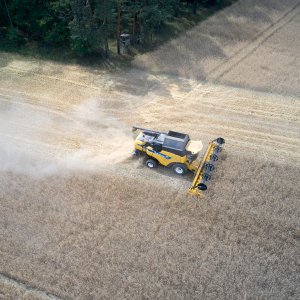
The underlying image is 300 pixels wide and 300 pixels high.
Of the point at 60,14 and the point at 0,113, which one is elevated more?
the point at 60,14

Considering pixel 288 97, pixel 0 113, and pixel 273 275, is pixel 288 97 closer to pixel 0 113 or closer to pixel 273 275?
pixel 273 275

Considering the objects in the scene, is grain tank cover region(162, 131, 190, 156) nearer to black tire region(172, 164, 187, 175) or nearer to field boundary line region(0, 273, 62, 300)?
black tire region(172, 164, 187, 175)

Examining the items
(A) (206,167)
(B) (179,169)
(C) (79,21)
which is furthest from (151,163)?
(C) (79,21)

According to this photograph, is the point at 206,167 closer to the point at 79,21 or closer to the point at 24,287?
the point at 24,287

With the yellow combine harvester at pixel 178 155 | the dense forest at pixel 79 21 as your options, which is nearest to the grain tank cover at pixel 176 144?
the yellow combine harvester at pixel 178 155

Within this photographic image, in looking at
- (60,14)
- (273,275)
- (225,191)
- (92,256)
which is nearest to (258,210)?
(225,191)

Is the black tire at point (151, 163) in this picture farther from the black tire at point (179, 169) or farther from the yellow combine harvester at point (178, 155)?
the black tire at point (179, 169)

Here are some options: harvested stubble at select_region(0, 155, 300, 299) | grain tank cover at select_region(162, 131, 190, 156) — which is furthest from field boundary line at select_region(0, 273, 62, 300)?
grain tank cover at select_region(162, 131, 190, 156)
